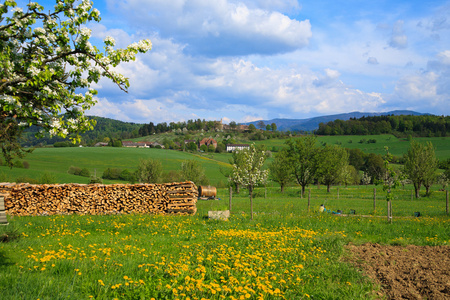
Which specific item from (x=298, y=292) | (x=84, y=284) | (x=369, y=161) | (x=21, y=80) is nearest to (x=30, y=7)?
(x=21, y=80)

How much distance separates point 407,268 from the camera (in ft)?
25.6

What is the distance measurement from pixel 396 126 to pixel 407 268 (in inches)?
6516

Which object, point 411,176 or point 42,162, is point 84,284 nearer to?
point 411,176

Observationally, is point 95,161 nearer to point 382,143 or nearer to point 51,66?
point 51,66

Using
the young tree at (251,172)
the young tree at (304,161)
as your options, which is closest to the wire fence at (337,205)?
the young tree at (251,172)

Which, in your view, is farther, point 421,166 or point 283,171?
point 283,171

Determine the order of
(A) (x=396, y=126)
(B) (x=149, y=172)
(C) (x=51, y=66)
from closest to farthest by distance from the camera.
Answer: (C) (x=51, y=66) < (B) (x=149, y=172) < (A) (x=396, y=126)

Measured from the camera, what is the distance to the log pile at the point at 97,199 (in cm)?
1822

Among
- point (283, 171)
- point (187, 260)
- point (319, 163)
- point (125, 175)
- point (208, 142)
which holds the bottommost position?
point (125, 175)

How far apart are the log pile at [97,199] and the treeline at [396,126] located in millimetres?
145379

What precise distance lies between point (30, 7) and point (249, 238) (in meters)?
8.68

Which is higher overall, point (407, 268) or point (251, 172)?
point (251, 172)

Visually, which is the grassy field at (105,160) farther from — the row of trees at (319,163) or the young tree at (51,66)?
the young tree at (51,66)

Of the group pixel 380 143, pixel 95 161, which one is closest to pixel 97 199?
pixel 95 161
